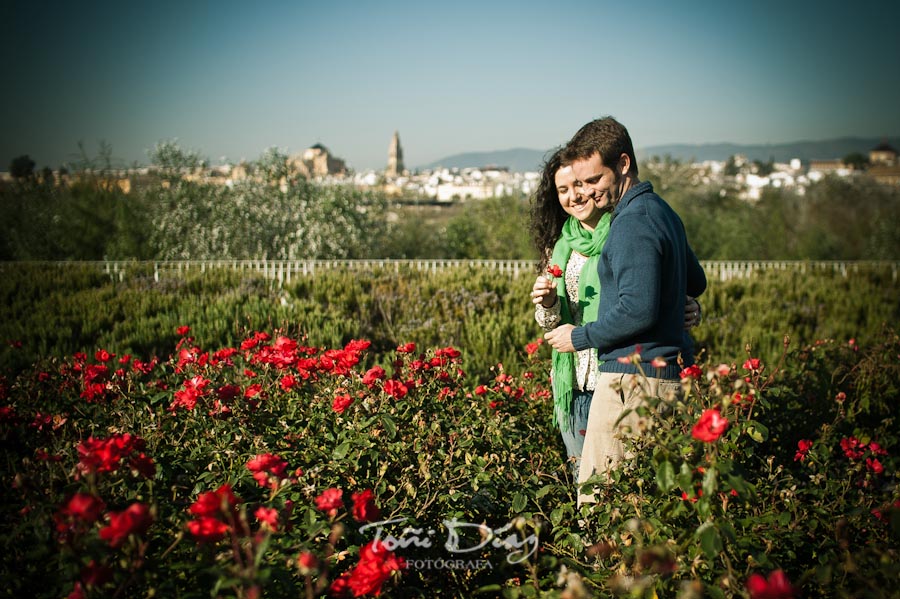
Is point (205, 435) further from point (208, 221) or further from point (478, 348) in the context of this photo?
point (208, 221)

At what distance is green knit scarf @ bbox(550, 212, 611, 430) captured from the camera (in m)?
1.97

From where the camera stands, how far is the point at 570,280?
2.13 m

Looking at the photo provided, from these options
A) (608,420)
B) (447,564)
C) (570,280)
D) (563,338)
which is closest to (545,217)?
(570,280)

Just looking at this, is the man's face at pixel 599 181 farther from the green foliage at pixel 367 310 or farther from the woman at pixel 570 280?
the green foliage at pixel 367 310

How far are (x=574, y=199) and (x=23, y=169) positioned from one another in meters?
22.0

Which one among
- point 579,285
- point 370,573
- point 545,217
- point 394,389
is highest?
point 545,217

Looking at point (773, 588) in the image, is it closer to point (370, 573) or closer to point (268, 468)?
point (370, 573)

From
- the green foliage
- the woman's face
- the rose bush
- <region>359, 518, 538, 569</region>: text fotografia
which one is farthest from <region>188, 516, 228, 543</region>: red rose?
the green foliage

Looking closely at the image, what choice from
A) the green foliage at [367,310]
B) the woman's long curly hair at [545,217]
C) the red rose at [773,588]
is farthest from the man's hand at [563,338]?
the green foliage at [367,310]

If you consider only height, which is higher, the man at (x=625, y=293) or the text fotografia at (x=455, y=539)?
the man at (x=625, y=293)

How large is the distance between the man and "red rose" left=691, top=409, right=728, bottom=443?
16.1 inches

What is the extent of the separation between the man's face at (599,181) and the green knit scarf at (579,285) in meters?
0.07

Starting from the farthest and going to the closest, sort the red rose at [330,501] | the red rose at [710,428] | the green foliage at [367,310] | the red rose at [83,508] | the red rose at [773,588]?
the green foliage at [367,310] < the red rose at [330,501] < the red rose at [710,428] < the red rose at [83,508] < the red rose at [773,588]

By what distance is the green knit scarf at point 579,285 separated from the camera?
1.97 m
